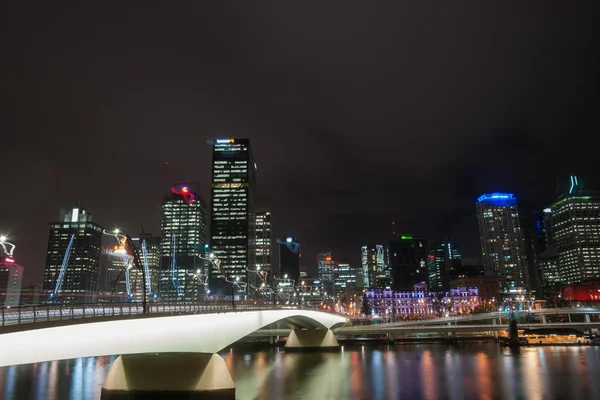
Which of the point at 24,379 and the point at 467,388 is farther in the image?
the point at 24,379

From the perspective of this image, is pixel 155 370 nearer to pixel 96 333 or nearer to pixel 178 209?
pixel 96 333

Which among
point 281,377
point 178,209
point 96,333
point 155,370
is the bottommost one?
point 281,377

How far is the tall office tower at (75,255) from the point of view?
92.6 meters

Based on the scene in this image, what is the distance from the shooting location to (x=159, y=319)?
84.5 feet

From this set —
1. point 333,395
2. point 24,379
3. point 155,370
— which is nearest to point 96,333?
point 155,370

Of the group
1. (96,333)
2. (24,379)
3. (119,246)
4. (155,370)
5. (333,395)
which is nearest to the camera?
(96,333)

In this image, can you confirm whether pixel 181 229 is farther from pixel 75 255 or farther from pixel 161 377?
pixel 161 377

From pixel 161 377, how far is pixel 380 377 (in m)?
29.2

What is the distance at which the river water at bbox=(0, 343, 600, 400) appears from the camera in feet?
141

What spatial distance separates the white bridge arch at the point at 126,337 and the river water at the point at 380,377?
28.5 ft

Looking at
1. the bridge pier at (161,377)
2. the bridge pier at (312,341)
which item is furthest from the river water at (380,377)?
the bridge pier at (161,377)

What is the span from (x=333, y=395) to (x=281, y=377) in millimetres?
12450

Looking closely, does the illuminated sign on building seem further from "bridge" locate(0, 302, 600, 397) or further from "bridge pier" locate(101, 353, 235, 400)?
"bridge pier" locate(101, 353, 235, 400)

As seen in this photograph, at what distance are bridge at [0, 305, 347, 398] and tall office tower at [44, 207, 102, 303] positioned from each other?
58538 millimetres
